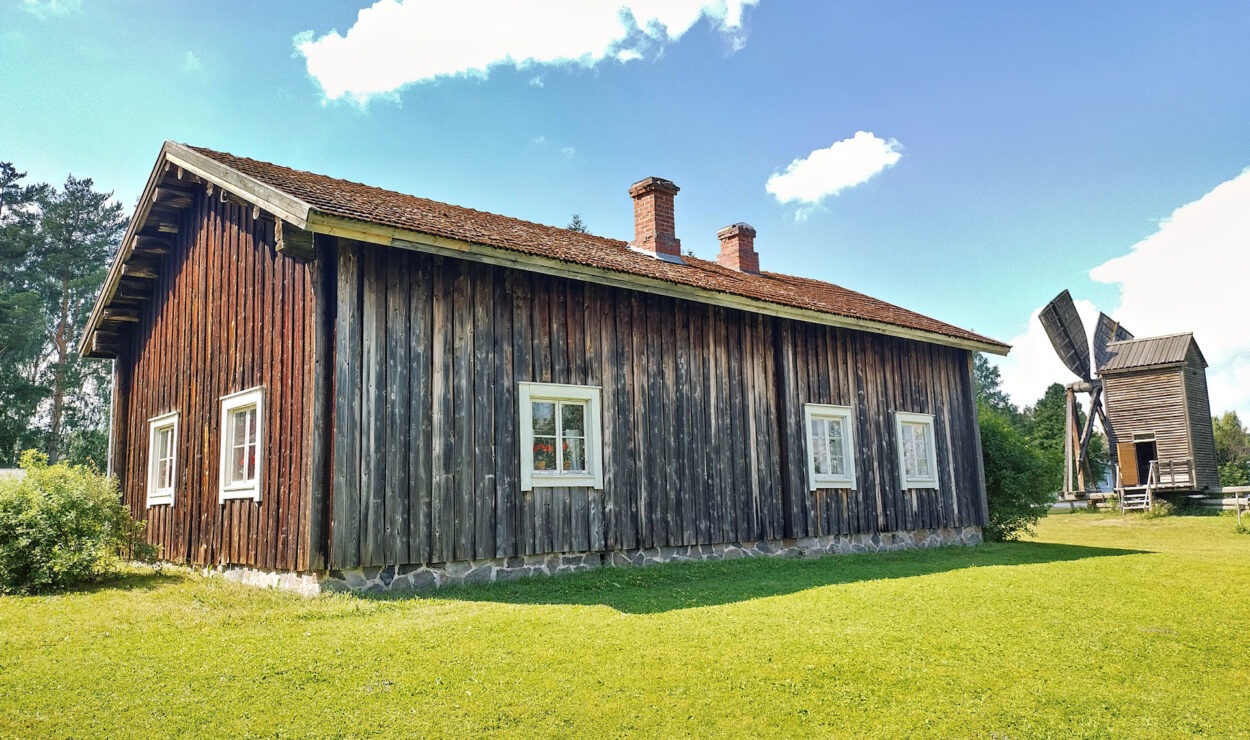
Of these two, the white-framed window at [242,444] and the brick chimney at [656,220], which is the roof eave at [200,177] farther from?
the brick chimney at [656,220]

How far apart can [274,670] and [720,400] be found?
8077 millimetres

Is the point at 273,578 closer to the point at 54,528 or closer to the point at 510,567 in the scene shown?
the point at 510,567

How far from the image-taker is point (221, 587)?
974 cm

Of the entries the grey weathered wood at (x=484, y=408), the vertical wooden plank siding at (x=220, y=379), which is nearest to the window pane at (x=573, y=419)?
the grey weathered wood at (x=484, y=408)

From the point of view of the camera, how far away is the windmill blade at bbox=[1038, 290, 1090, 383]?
123 feet

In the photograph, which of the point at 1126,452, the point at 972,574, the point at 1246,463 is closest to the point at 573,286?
the point at 972,574

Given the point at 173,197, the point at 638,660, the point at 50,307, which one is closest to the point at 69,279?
the point at 50,307

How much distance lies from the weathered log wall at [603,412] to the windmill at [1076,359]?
969 inches

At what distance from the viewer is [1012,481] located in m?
17.6

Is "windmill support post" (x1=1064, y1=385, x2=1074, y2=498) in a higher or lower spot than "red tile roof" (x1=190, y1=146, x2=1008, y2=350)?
lower

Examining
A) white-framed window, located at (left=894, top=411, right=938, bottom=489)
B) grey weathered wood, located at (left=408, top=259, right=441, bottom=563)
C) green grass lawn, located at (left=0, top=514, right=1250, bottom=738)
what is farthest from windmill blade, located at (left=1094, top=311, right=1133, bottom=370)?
grey weathered wood, located at (left=408, top=259, right=441, bottom=563)

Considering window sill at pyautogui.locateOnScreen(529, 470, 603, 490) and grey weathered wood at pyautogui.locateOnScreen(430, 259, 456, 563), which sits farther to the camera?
window sill at pyautogui.locateOnScreen(529, 470, 603, 490)

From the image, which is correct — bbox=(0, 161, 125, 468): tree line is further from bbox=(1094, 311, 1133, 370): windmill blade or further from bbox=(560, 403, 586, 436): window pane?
bbox=(1094, 311, 1133, 370): windmill blade

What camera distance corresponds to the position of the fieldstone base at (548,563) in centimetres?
→ 910
